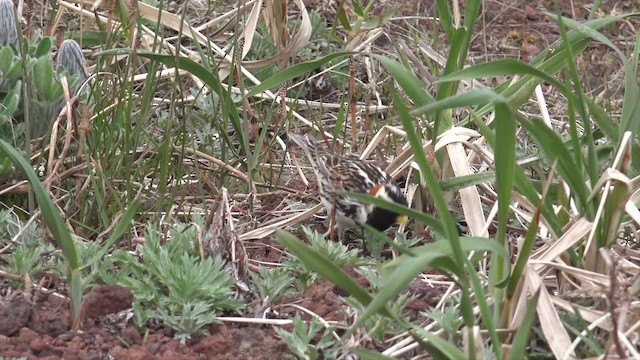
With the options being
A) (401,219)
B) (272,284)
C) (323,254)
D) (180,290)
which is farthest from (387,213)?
(180,290)

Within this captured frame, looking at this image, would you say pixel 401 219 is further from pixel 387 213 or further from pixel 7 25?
pixel 7 25

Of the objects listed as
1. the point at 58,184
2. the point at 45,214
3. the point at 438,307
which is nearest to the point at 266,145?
the point at 58,184

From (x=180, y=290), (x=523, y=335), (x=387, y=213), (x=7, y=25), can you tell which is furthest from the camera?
(x=7, y=25)

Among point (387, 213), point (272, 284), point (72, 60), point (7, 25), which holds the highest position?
point (7, 25)

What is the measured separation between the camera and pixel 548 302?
294 centimetres

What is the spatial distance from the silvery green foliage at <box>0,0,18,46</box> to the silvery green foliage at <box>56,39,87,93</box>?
0.68 ft

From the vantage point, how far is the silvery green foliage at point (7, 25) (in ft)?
14.5

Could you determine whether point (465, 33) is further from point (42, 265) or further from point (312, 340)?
point (42, 265)

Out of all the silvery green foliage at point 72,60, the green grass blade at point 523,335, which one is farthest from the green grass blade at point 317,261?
the silvery green foliage at point 72,60

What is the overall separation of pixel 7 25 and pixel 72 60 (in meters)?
0.31

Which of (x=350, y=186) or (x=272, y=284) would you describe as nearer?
(x=272, y=284)

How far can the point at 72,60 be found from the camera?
4.48m

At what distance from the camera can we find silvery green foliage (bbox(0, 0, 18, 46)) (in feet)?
14.5

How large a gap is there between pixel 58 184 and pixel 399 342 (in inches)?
68.0
